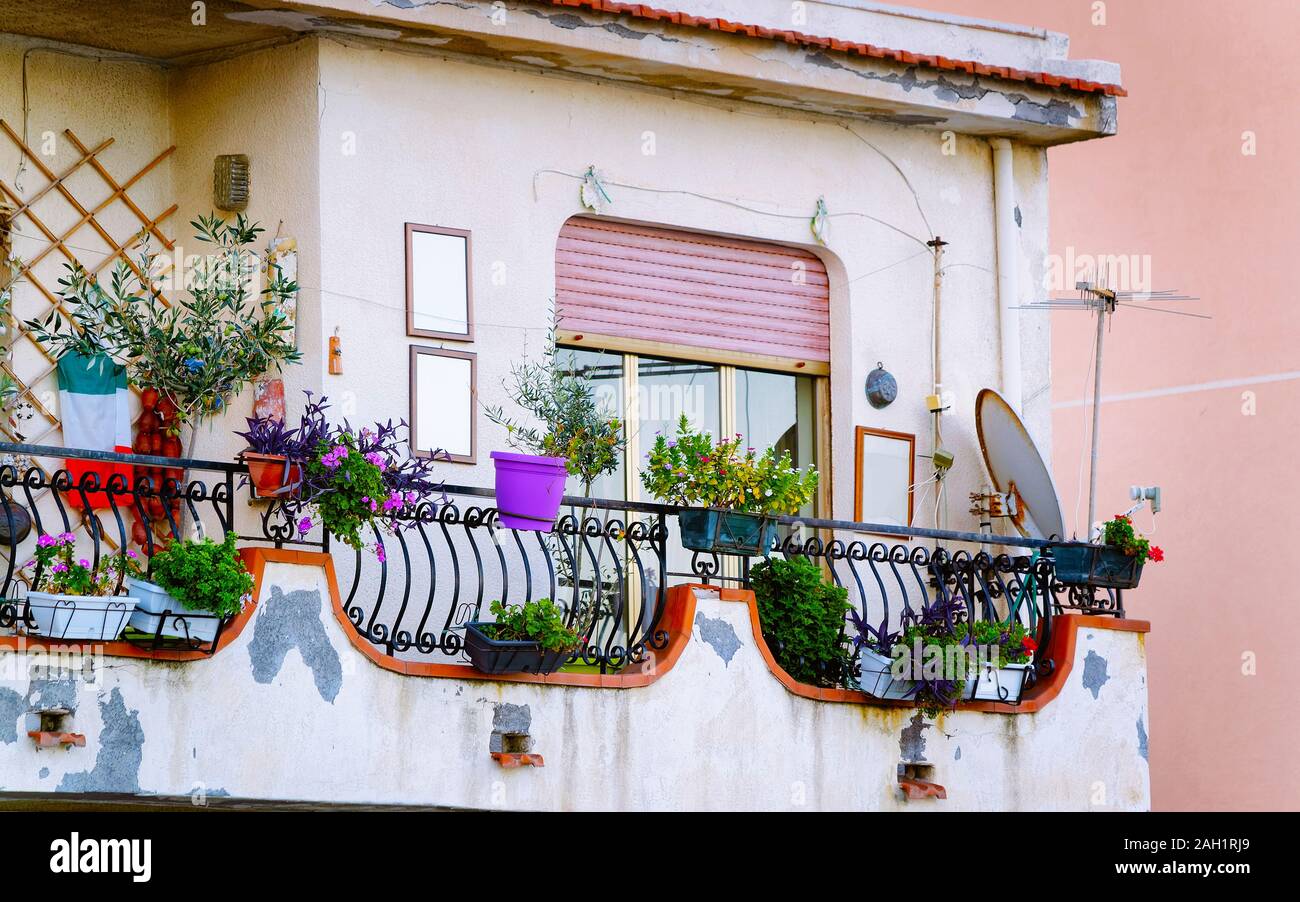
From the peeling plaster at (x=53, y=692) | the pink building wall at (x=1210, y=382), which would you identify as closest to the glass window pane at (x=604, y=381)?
the peeling plaster at (x=53, y=692)

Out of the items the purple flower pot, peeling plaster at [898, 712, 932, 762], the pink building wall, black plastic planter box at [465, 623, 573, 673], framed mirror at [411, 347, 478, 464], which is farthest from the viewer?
the pink building wall

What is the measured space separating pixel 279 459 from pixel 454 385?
2192mm

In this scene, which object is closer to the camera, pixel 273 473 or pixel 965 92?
pixel 273 473

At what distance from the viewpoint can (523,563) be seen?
11945mm

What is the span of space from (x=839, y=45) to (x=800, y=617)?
140 inches

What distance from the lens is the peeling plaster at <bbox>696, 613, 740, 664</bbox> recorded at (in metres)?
11.1

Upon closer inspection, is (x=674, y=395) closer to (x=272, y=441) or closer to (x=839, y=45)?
(x=839, y=45)

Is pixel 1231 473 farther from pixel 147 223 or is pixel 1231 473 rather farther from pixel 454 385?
pixel 147 223

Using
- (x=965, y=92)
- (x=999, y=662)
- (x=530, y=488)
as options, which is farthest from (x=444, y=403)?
(x=965, y=92)

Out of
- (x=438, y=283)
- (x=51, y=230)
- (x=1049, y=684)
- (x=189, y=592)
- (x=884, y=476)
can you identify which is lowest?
(x=1049, y=684)

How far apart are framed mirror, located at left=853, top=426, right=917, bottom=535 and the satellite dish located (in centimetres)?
48

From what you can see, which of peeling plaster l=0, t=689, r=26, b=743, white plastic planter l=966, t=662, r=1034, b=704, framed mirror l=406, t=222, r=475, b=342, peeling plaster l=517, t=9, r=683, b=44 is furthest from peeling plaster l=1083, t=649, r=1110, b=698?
peeling plaster l=0, t=689, r=26, b=743

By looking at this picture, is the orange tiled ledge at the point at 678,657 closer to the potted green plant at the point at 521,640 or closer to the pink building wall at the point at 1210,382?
the potted green plant at the point at 521,640

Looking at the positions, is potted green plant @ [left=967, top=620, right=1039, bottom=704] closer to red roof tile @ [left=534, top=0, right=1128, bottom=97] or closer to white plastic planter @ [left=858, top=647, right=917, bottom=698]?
white plastic planter @ [left=858, top=647, right=917, bottom=698]
